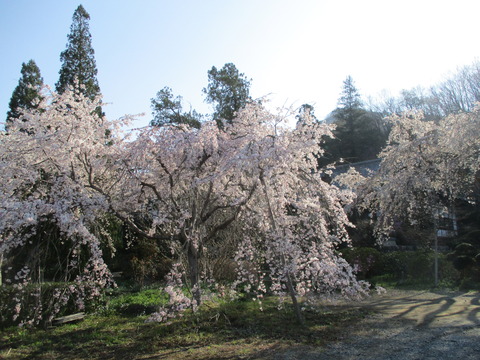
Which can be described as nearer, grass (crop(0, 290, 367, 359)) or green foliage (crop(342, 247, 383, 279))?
grass (crop(0, 290, 367, 359))

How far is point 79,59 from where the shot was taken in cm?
1888

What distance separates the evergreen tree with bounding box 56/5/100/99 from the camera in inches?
717

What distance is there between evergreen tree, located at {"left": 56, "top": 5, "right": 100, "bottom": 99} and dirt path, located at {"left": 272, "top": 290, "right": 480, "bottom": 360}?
15.6 m

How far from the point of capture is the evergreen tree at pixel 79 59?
18.2 meters

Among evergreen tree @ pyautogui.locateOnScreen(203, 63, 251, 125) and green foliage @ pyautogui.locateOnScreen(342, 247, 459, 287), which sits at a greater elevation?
evergreen tree @ pyautogui.locateOnScreen(203, 63, 251, 125)

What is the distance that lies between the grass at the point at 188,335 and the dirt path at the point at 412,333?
0.38m

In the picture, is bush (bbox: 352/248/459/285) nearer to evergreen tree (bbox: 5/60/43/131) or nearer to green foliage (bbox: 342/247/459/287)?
green foliage (bbox: 342/247/459/287)

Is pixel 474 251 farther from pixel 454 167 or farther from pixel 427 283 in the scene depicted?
pixel 454 167

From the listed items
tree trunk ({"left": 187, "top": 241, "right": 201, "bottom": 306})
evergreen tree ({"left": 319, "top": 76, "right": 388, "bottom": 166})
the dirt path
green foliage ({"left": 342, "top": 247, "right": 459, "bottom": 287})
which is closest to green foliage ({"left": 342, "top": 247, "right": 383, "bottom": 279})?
green foliage ({"left": 342, "top": 247, "right": 459, "bottom": 287})

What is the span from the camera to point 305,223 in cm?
627

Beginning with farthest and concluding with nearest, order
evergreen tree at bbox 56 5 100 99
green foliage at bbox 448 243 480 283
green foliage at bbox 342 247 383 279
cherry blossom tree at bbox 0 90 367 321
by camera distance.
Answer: evergreen tree at bbox 56 5 100 99 → green foliage at bbox 342 247 383 279 → green foliage at bbox 448 243 480 283 → cherry blossom tree at bbox 0 90 367 321

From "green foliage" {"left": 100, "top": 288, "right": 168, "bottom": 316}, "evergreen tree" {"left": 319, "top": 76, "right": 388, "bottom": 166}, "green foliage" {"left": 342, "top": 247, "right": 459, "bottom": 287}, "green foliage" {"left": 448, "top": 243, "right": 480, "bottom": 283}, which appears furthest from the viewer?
"evergreen tree" {"left": 319, "top": 76, "right": 388, "bottom": 166}

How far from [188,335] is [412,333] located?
3547 millimetres

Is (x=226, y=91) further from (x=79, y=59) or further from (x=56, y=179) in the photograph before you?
(x=56, y=179)
